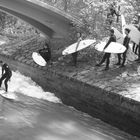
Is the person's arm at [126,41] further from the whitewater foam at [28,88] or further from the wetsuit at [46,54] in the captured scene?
the wetsuit at [46,54]

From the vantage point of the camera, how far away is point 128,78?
13.0 m

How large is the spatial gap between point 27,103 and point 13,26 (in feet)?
75.2

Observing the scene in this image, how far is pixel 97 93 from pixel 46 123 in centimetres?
244

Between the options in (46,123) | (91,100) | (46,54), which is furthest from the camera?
(46,54)

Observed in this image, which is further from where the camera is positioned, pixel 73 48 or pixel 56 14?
pixel 56 14

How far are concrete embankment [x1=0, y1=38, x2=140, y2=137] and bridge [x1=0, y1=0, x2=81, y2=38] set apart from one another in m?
3.28

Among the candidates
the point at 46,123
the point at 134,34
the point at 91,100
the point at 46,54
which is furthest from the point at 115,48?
the point at 46,54

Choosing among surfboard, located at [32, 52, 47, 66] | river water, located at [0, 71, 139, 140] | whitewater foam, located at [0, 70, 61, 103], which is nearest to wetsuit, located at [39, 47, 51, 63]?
surfboard, located at [32, 52, 47, 66]

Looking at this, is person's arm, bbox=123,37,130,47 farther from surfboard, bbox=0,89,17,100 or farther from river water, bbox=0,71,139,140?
surfboard, bbox=0,89,17,100

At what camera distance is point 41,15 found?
19.5 metres

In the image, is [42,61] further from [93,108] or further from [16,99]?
[93,108]

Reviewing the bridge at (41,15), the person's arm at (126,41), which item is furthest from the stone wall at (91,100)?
the bridge at (41,15)

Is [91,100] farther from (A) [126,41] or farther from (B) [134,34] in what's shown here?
(B) [134,34]

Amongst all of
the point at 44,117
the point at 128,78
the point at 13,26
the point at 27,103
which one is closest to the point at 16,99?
the point at 27,103
